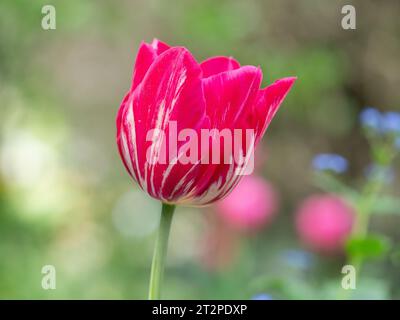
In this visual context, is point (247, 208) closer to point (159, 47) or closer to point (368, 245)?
point (368, 245)

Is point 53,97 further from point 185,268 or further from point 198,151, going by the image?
point 198,151

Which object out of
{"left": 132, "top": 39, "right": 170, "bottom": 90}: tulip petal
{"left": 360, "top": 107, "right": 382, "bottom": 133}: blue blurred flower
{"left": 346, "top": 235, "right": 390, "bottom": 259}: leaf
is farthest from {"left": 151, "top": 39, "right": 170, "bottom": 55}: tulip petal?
{"left": 360, "top": 107, "right": 382, "bottom": 133}: blue blurred flower

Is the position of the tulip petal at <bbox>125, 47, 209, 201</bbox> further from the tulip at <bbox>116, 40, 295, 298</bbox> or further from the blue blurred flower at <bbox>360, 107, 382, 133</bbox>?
the blue blurred flower at <bbox>360, 107, 382, 133</bbox>

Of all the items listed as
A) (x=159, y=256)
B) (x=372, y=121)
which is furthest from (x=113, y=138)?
(x=159, y=256)

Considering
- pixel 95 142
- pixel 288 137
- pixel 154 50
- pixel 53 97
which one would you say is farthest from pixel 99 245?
pixel 154 50

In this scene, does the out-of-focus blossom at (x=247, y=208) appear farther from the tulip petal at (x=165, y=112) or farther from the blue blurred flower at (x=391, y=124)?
the tulip petal at (x=165, y=112)


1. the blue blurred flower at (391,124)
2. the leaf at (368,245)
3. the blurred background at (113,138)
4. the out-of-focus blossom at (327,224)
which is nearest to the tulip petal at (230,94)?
the leaf at (368,245)

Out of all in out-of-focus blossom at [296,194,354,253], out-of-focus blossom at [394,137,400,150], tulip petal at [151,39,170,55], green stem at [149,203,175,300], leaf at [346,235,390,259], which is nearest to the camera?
green stem at [149,203,175,300]

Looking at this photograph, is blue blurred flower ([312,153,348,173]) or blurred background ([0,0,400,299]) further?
blurred background ([0,0,400,299])
